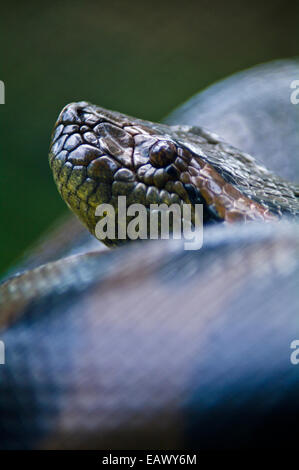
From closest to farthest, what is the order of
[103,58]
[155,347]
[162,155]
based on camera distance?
[155,347]
[162,155]
[103,58]

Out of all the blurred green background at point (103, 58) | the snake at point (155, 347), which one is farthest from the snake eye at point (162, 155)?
the blurred green background at point (103, 58)

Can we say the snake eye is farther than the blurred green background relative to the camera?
No

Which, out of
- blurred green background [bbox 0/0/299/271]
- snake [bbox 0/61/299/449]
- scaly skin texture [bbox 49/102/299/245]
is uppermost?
blurred green background [bbox 0/0/299/271]

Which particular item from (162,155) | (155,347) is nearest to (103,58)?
(162,155)

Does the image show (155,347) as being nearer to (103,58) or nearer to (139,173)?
(139,173)

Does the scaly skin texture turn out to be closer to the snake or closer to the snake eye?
the snake eye

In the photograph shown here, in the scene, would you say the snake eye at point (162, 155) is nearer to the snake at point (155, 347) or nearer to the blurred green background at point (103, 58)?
the snake at point (155, 347)

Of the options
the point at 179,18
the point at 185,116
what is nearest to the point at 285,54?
the point at 179,18

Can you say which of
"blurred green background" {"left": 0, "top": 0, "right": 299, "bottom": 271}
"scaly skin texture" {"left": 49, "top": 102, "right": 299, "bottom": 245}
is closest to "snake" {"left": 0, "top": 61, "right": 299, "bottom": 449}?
"scaly skin texture" {"left": 49, "top": 102, "right": 299, "bottom": 245}
